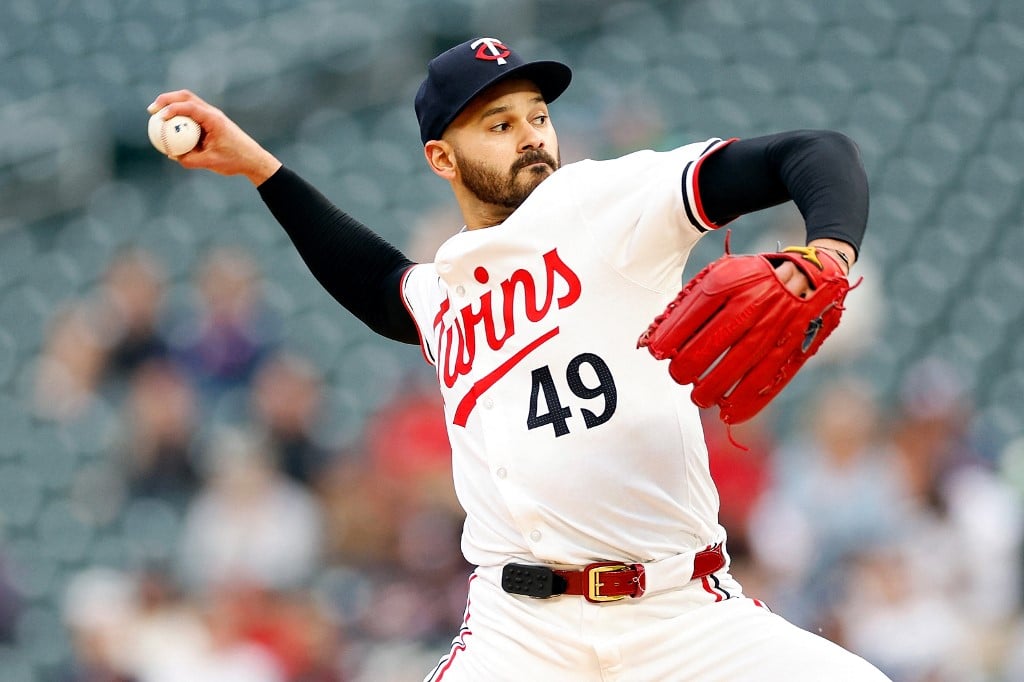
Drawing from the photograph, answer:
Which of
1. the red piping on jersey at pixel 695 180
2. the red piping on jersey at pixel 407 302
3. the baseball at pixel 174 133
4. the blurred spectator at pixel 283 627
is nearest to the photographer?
the red piping on jersey at pixel 695 180

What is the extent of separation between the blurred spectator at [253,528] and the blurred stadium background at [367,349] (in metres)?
0.01

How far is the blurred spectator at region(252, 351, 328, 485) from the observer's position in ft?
17.7

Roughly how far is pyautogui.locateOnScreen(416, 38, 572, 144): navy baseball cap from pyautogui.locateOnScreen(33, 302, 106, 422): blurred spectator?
3.70 meters

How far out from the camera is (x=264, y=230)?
22.8ft

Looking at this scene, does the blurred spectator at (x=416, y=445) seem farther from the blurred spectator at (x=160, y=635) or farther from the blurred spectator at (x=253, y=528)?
the blurred spectator at (x=160, y=635)

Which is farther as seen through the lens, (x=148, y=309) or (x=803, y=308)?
(x=148, y=309)

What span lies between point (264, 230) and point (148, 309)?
46.1 inches

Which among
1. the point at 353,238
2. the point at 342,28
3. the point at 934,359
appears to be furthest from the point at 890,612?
the point at 342,28

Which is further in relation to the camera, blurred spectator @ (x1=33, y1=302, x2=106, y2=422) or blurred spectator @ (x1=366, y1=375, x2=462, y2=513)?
blurred spectator @ (x1=33, y1=302, x2=106, y2=422)

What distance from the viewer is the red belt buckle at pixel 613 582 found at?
236cm

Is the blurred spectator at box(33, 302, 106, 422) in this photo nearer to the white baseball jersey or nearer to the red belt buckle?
the white baseball jersey

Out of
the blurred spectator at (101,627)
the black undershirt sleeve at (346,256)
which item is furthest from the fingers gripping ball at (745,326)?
the blurred spectator at (101,627)

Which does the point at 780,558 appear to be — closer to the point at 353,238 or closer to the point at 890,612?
the point at 890,612

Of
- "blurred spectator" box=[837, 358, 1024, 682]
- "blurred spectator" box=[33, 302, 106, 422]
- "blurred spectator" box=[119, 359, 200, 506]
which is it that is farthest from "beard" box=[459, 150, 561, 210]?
"blurred spectator" box=[33, 302, 106, 422]
